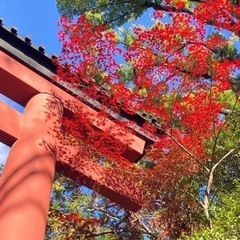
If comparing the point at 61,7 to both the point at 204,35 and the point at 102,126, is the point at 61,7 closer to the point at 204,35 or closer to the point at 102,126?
the point at 204,35

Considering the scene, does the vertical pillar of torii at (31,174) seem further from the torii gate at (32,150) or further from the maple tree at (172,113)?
the maple tree at (172,113)

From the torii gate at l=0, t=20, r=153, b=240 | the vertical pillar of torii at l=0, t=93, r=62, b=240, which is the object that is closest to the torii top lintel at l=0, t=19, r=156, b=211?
the torii gate at l=0, t=20, r=153, b=240

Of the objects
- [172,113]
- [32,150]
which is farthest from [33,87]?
[172,113]

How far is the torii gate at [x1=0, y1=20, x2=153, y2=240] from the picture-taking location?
151 inches

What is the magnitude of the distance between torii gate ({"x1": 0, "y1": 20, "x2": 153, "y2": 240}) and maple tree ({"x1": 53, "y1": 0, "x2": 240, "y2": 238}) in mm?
226

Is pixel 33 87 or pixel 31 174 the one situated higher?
pixel 33 87

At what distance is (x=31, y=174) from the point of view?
4121 millimetres

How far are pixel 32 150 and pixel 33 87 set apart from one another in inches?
40.4

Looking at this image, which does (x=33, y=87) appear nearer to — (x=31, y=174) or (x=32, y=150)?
(x=32, y=150)

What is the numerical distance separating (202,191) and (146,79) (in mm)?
2743

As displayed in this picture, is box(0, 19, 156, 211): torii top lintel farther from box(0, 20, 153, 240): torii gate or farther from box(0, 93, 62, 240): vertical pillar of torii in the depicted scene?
box(0, 93, 62, 240): vertical pillar of torii

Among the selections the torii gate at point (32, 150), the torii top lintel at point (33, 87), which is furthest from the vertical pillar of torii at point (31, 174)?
the torii top lintel at point (33, 87)

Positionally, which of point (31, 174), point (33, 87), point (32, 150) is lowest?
point (31, 174)

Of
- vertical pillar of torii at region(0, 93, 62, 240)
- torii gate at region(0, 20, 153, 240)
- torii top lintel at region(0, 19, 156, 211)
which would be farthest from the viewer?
torii top lintel at region(0, 19, 156, 211)
